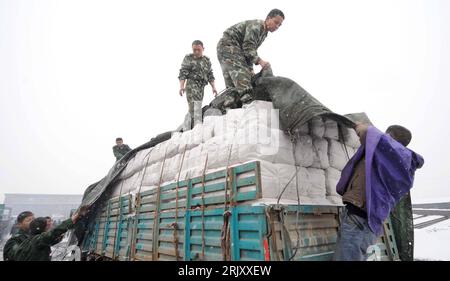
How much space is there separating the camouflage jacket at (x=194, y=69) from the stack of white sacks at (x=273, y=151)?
6.55 ft

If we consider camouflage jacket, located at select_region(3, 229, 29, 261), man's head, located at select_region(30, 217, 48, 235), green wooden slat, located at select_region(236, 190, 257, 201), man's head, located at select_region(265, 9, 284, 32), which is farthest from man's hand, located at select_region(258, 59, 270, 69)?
camouflage jacket, located at select_region(3, 229, 29, 261)

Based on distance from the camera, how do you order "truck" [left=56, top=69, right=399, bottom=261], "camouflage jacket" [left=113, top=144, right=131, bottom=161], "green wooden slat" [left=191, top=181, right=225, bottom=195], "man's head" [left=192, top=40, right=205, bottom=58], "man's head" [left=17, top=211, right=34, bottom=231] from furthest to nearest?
1. "camouflage jacket" [left=113, top=144, right=131, bottom=161]
2. "man's head" [left=192, top=40, right=205, bottom=58]
3. "man's head" [left=17, top=211, right=34, bottom=231]
4. "green wooden slat" [left=191, top=181, right=225, bottom=195]
5. "truck" [left=56, top=69, right=399, bottom=261]

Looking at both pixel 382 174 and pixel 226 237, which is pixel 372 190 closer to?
pixel 382 174

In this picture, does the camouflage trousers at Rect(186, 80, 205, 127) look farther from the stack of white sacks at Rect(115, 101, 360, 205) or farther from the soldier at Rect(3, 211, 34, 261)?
the soldier at Rect(3, 211, 34, 261)

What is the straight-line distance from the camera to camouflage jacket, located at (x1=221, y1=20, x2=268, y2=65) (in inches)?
136

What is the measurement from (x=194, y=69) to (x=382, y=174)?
4.12 m

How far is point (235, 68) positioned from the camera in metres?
3.44

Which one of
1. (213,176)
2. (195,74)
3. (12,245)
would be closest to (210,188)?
(213,176)

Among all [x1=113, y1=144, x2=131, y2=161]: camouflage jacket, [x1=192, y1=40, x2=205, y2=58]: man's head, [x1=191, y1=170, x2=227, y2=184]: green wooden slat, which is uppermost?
[x1=192, y1=40, x2=205, y2=58]: man's head

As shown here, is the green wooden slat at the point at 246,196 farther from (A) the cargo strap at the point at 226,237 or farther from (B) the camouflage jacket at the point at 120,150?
(B) the camouflage jacket at the point at 120,150
